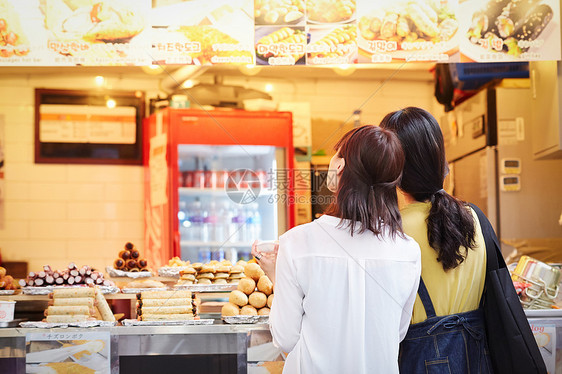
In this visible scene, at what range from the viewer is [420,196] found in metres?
2.09

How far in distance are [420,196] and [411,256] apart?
0.30m

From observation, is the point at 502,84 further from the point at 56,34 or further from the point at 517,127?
the point at 56,34

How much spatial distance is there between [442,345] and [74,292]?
1.75 m

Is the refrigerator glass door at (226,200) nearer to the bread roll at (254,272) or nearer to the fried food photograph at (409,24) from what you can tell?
the fried food photograph at (409,24)

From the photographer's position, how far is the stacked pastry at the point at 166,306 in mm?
2871

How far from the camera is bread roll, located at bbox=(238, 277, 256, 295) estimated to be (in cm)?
294

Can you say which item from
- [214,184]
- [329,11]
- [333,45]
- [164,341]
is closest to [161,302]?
[164,341]

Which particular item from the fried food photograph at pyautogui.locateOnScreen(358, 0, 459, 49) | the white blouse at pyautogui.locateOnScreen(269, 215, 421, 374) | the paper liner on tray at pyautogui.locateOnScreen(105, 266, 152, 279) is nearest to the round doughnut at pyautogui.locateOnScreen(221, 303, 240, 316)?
the paper liner on tray at pyautogui.locateOnScreen(105, 266, 152, 279)

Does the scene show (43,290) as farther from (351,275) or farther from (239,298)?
(351,275)

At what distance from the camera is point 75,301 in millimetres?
2938

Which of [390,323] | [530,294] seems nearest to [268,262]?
[390,323]

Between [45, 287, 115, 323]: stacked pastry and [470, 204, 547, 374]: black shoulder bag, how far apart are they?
165 centimetres

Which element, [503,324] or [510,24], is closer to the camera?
[503,324]

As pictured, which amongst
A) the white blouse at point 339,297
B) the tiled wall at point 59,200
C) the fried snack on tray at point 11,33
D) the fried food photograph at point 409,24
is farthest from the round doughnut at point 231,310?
the tiled wall at point 59,200
